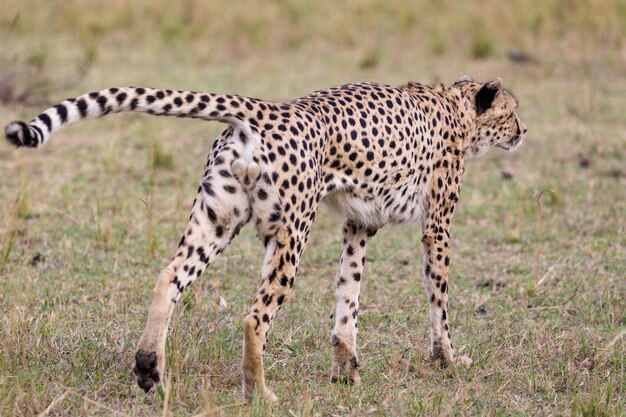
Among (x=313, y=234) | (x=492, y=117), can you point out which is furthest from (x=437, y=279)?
(x=313, y=234)

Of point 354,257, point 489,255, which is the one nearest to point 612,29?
point 489,255

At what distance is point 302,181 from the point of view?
4.02m

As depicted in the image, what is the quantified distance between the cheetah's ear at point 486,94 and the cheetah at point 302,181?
0.18 meters

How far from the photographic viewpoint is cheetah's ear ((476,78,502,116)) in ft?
17.2

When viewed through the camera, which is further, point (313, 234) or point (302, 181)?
point (313, 234)

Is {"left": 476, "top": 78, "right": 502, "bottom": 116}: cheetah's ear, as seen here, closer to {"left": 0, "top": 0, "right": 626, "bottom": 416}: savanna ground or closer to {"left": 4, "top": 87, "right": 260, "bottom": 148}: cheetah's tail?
{"left": 0, "top": 0, "right": 626, "bottom": 416}: savanna ground

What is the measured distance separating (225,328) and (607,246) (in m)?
2.79

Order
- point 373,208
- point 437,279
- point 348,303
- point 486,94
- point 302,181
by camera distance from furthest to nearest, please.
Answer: point 486,94
point 437,279
point 348,303
point 373,208
point 302,181

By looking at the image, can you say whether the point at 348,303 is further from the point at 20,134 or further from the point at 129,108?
the point at 20,134

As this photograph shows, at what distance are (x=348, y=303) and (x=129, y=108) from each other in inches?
55.2

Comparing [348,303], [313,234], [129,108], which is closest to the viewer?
[129,108]

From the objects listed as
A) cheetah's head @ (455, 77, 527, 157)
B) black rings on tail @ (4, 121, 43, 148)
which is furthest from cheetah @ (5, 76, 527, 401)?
cheetah's head @ (455, 77, 527, 157)

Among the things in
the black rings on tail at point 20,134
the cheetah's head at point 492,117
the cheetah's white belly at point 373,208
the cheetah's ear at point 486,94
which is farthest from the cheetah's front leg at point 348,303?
the black rings on tail at point 20,134

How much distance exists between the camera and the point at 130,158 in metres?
8.62
